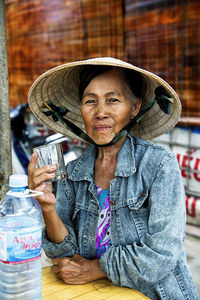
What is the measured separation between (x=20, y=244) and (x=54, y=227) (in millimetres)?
494

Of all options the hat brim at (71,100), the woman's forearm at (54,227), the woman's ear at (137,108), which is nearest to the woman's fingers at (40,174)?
the woman's forearm at (54,227)

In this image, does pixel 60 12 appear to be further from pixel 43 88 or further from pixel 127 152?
pixel 127 152

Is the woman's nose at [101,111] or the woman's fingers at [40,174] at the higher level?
the woman's nose at [101,111]

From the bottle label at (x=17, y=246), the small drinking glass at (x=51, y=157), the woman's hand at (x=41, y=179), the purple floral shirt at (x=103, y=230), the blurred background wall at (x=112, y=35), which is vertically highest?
the blurred background wall at (x=112, y=35)

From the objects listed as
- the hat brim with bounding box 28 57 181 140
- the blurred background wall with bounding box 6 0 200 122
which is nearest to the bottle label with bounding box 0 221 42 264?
the hat brim with bounding box 28 57 181 140

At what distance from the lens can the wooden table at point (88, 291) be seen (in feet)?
4.97

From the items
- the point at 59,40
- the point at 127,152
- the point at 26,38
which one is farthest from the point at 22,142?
the point at 127,152

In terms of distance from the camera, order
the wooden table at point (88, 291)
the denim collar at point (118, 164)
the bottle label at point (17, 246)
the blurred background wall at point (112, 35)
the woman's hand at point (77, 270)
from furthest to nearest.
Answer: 1. the blurred background wall at point (112, 35)
2. the denim collar at point (118, 164)
3. the woman's hand at point (77, 270)
4. the wooden table at point (88, 291)
5. the bottle label at point (17, 246)

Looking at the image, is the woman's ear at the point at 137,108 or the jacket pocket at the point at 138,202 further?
the woman's ear at the point at 137,108

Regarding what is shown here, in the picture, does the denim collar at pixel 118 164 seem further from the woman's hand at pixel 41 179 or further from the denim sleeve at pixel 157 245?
the woman's hand at pixel 41 179

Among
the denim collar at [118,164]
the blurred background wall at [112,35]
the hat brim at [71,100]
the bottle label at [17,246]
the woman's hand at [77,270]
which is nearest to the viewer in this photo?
the bottle label at [17,246]

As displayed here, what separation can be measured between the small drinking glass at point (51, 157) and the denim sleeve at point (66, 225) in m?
0.32

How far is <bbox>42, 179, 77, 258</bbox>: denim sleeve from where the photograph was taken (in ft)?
5.89

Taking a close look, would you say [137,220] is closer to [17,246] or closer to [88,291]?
[88,291]
